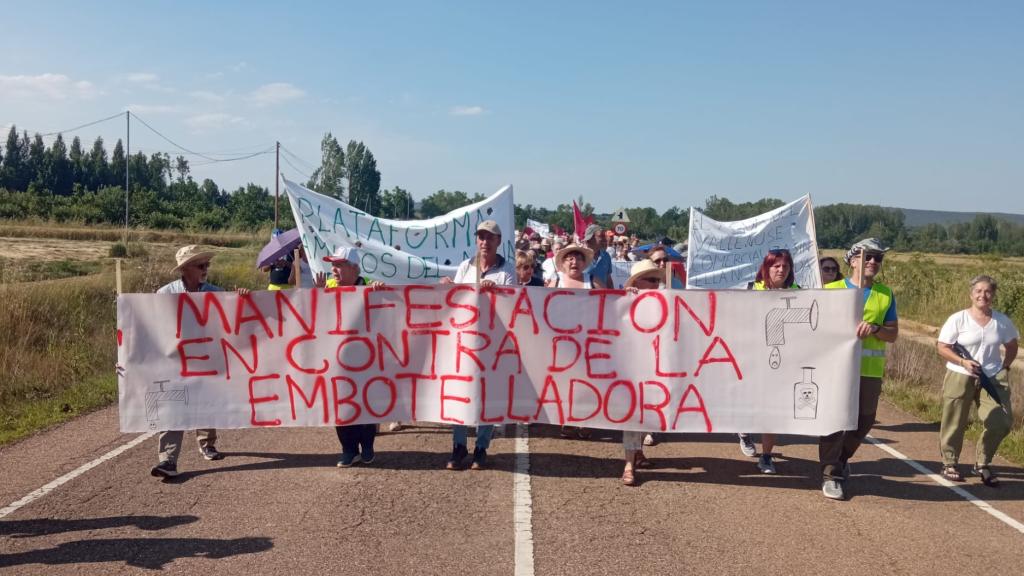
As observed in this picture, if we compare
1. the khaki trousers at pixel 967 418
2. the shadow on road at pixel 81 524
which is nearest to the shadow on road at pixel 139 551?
the shadow on road at pixel 81 524

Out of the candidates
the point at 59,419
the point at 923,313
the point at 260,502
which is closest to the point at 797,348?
the point at 260,502

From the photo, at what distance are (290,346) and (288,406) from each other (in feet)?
1.54

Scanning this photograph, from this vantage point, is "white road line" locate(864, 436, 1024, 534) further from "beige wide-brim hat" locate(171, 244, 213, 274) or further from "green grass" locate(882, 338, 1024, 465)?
"beige wide-brim hat" locate(171, 244, 213, 274)

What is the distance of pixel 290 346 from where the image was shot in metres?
6.45

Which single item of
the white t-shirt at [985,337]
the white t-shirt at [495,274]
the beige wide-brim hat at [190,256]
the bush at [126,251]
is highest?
the bush at [126,251]

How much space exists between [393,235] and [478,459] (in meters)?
4.10

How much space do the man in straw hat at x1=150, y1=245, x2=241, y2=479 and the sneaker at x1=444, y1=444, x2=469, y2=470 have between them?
1942mm

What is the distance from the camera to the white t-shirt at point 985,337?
21.7 feet

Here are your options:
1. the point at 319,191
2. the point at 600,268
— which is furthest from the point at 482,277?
the point at 319,191

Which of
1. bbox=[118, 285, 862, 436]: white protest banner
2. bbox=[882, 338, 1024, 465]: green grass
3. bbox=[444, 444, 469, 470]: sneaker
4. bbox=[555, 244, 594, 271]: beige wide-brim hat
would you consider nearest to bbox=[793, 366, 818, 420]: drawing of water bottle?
bbox=[118, 285, 862, 436]: white protest banner

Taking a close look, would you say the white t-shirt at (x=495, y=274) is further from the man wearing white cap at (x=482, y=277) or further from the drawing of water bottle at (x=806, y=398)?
the drawing of water bottle at (x=806, y=398)

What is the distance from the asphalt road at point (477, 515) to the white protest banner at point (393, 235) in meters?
2.83

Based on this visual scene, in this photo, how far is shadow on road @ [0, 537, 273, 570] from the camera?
15.1ft

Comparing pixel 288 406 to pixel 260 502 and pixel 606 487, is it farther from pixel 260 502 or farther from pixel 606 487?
pixel 606 487
